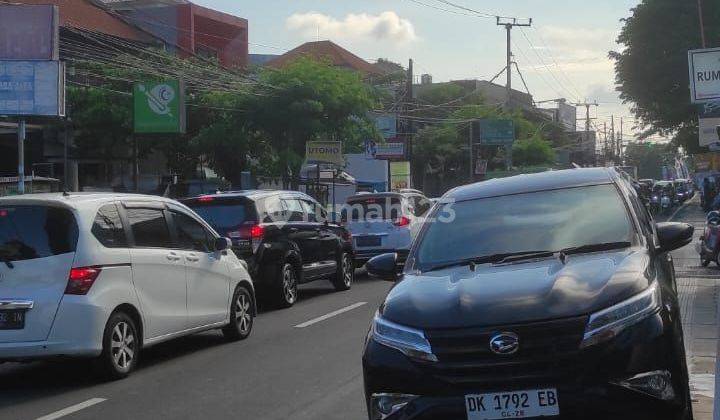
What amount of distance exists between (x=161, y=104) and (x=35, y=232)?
19686 millimetres

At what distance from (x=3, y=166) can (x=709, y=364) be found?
3121 cm

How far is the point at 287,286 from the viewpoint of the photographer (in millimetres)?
13617

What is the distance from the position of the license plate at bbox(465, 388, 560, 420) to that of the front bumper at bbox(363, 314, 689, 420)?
0.03m

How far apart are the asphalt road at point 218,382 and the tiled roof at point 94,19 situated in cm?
3147

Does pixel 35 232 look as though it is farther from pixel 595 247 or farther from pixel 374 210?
pixel 374 210

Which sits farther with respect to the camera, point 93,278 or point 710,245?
point 710,245

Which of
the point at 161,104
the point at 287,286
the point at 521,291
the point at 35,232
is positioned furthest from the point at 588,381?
the point at 161,104

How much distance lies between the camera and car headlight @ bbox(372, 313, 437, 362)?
469 cm

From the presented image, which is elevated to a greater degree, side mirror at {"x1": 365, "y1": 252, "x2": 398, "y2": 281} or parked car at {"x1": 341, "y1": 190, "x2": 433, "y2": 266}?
parked car at {"x1": 341, "y1": 190, "x2": 433, "y2": 266}

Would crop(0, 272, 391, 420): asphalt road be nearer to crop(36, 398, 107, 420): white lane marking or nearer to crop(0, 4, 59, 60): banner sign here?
crop(36, 398, 107, 420): white lane marking

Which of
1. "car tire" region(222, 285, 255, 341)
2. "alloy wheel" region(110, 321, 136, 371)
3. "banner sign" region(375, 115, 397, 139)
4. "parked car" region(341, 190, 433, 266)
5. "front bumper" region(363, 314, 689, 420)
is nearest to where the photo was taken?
"front bumper" region(363, 314, 689, 420)

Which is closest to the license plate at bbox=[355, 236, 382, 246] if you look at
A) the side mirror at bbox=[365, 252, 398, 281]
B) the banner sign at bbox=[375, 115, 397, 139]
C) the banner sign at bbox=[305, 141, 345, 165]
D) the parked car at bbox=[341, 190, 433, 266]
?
the parked car at bbox=[341, 190, 433, 266]

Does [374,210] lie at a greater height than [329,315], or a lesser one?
greater

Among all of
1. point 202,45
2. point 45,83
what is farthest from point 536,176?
point 202,45
